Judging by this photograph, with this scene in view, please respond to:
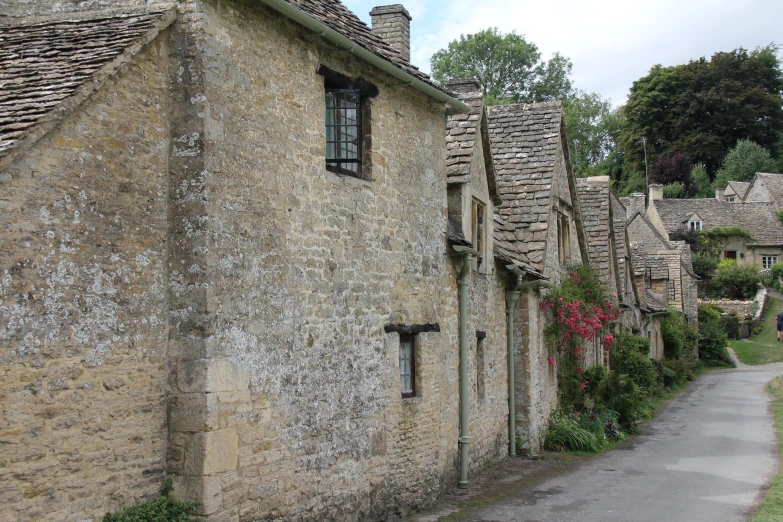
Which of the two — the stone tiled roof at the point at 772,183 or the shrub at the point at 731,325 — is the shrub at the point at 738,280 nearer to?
the shrub at the point at 731,325

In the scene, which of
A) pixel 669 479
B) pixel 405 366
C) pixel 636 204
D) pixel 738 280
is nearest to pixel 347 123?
pixel 405 366

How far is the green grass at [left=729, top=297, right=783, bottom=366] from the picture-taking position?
1810 inches

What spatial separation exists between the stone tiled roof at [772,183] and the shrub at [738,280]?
16.3 m

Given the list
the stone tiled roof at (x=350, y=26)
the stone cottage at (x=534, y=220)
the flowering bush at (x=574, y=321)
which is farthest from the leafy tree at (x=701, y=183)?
the stone tiled roof at (x=350, y=26)

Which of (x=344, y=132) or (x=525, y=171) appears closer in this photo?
(x=344, y=132)

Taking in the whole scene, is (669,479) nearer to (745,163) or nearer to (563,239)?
(563,239)

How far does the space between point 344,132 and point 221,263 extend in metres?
3.37

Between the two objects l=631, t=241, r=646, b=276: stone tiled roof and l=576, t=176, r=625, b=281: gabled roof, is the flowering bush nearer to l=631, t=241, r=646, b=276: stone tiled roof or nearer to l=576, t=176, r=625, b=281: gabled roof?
l=576, t=176, r=625, b=281: gabled roof

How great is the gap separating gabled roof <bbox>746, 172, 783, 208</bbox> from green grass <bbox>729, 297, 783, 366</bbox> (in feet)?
69.4

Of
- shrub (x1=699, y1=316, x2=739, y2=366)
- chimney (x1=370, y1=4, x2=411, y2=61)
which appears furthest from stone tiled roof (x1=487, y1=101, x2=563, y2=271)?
shrub (x1=699, y1=316, x2=739, y2=366)

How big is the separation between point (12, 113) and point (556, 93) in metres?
61.7

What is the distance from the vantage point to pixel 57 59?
741cm

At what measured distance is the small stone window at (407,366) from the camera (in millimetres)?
11750

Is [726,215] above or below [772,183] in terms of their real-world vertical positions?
below
